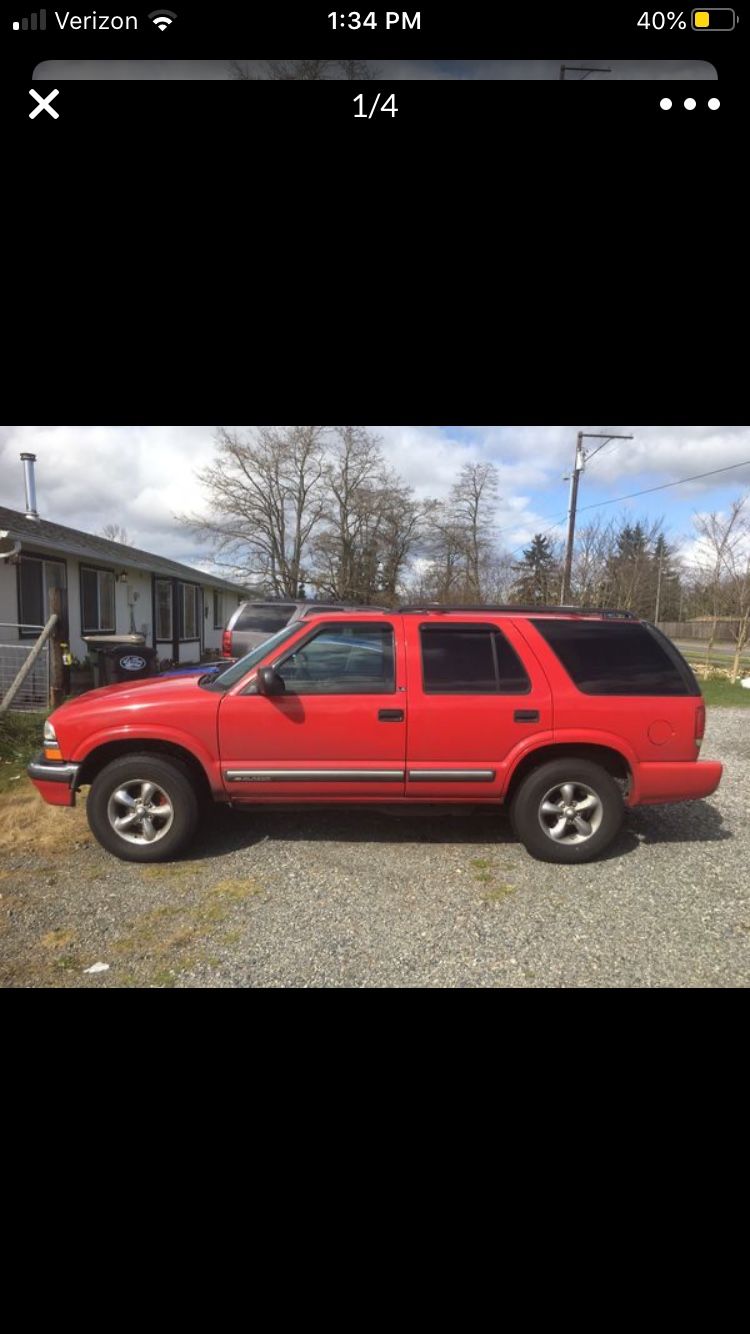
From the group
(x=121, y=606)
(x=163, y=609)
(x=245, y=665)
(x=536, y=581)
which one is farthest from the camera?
(x=536, y=581)

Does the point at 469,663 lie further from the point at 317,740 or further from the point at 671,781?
the point at 671,781

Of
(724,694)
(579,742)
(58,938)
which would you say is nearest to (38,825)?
(58,938)

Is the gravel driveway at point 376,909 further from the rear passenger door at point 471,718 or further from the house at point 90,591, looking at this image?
the house at point 90,591

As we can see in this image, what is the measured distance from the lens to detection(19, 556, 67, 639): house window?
29.8 feet

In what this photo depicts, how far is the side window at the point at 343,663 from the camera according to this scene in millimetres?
3504

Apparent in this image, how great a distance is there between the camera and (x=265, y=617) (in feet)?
36.8

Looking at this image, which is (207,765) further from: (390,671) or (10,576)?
(10,576)

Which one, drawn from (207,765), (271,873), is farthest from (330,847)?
(207,765)

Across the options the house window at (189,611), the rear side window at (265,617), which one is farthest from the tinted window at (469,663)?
the house window at (189,611)

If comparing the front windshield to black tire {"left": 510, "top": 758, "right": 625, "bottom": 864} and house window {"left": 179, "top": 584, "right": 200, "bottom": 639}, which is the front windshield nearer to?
black tire {"left": 510, "top": 758, "right": 625, "bottom": 864}

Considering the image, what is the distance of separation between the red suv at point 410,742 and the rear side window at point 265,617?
750 cm

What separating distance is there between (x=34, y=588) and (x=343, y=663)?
8431 millimetres
